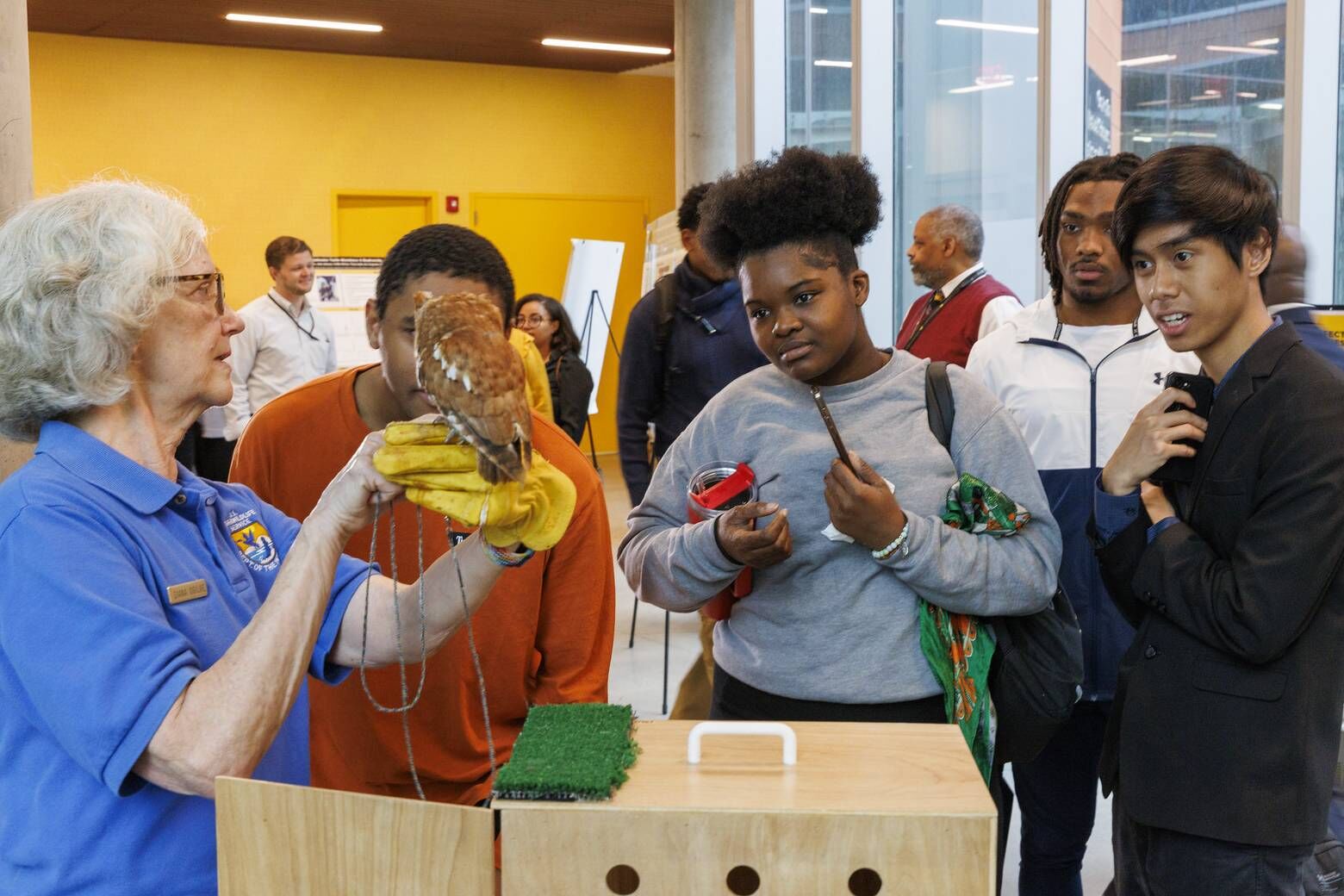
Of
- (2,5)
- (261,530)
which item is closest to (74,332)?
(261,530)

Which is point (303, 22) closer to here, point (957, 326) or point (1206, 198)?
point (957, 326)

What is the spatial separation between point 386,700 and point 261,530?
1.34ft

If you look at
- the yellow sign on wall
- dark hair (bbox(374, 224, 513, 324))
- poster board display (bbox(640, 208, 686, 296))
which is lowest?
the yellow sign on wall

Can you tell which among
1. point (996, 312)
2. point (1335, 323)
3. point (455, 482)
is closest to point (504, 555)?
point (455, 482)

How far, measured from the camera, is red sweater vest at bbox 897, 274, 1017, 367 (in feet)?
13.4

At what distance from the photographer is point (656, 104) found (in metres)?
13.0

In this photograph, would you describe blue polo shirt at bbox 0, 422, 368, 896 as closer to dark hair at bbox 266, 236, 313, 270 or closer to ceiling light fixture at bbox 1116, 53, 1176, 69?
ceiling light fixture at bbox 1116, 53, 1176, 69

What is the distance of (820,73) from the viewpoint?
7023 millimetres

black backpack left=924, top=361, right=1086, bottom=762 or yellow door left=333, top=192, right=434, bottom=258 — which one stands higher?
yellow door left=333, top=192, right=434, bottom=258

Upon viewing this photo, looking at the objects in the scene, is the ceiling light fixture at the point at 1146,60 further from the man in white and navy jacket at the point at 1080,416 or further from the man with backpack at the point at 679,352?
the man in white and navy jacket at the point at 1080,416

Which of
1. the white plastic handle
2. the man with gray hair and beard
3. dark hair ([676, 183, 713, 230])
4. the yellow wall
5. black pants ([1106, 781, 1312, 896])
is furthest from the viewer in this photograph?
the yellow wall

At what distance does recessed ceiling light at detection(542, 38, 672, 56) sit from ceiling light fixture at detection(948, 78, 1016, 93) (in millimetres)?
5357

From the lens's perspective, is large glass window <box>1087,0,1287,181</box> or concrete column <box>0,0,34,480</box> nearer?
concrete column <box>0,0,34,480</box>

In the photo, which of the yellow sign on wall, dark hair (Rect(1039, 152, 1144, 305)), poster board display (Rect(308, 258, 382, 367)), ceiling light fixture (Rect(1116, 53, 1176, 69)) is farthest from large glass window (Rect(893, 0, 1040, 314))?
poster board display (Rect(308, 258, 382, 367))
